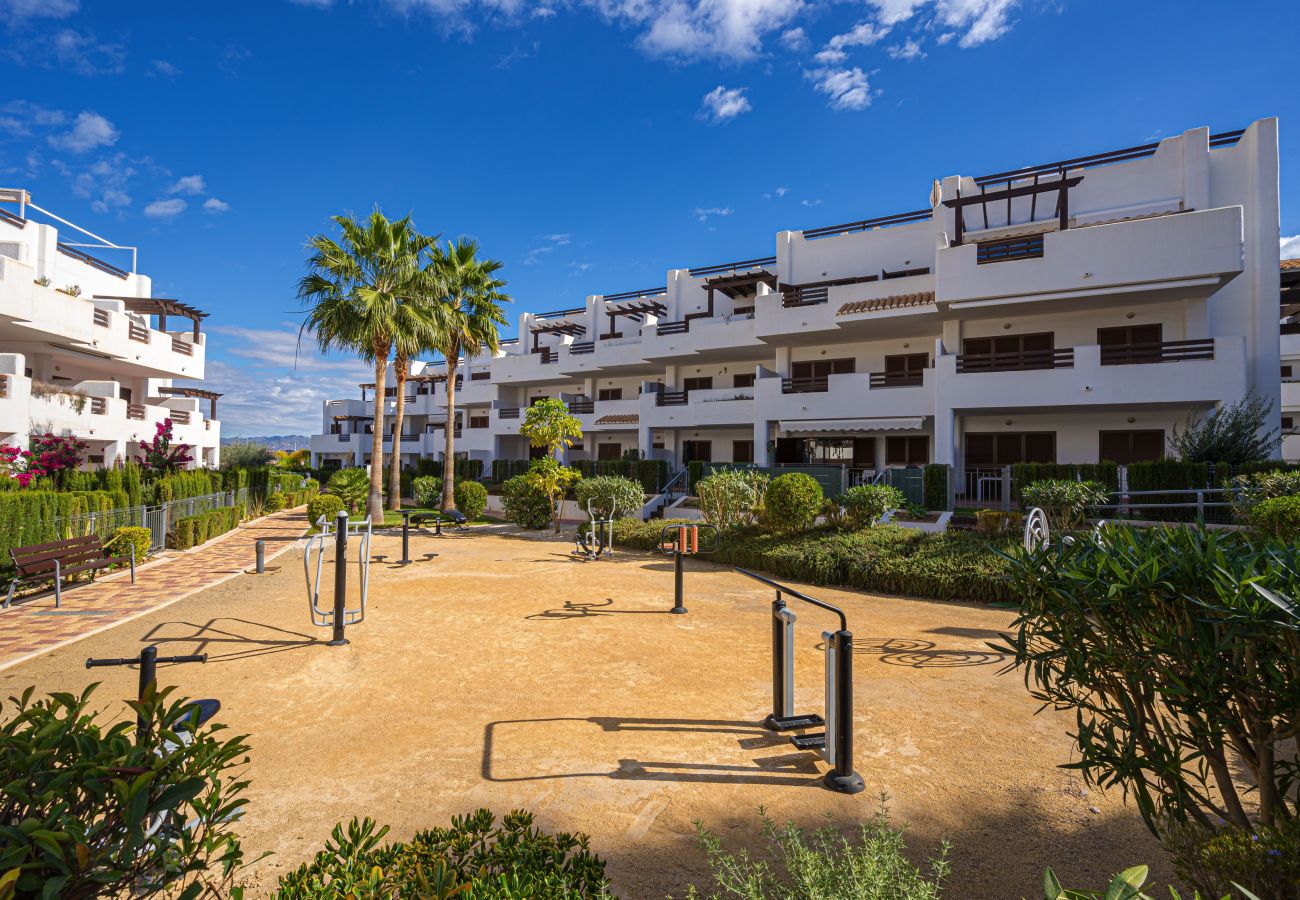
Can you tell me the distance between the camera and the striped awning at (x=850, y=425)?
74.1 ft

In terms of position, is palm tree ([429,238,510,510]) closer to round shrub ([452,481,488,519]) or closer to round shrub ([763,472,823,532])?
round shrub ([452,481,488,519])

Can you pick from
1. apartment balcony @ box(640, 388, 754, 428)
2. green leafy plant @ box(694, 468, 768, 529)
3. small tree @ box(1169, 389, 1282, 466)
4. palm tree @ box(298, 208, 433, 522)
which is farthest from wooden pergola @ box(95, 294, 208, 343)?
small tree @ box(1169, 389, 1282, 466)

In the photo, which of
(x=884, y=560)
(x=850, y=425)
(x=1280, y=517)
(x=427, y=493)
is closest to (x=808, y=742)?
(x=884, y=560)

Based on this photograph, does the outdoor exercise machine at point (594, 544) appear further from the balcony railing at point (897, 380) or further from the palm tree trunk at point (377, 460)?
the balcony railing at point (897, 380)

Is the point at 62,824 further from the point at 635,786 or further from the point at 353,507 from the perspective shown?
the point at 353,507

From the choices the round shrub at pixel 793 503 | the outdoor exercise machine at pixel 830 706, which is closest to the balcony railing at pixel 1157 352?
the round shrub at pixel 793 503

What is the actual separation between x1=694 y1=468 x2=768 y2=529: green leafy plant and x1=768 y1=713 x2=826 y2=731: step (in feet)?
35.7

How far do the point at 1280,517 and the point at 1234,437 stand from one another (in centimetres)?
954

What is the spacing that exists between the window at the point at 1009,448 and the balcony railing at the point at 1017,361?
2.78 m

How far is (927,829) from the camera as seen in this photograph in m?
3.79

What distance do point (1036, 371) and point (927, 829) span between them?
19.8 meters

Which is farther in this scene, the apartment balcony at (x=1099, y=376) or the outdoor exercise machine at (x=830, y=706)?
the apartment balcony at (x=1099, y=376)

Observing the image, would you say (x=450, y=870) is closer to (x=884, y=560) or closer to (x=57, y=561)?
(x=884, y=560)

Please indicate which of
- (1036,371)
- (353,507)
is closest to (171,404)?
(353,507)
